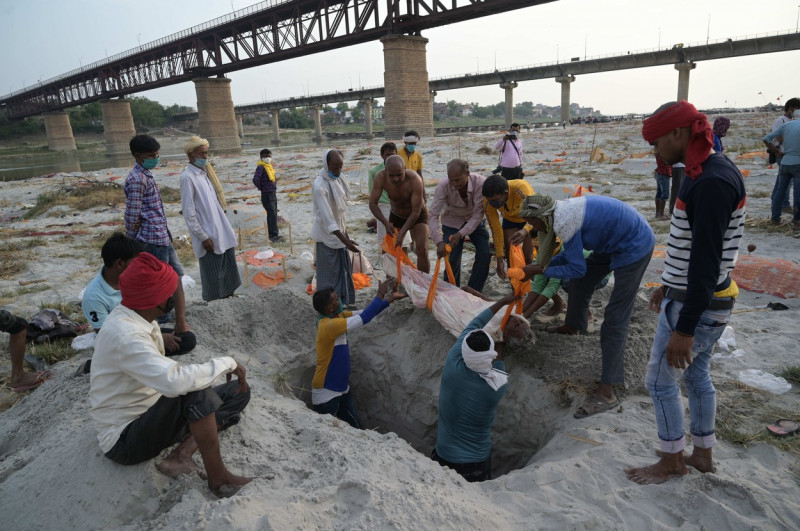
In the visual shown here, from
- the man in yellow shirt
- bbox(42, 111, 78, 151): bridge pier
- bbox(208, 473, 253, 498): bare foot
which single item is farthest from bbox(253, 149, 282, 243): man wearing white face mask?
bbox(42, 111, 78, 151): bridge pier

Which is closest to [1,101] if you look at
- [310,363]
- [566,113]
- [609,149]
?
[566,113]

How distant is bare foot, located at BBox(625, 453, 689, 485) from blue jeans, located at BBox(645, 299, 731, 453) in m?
0.05

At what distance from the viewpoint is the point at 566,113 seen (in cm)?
4788

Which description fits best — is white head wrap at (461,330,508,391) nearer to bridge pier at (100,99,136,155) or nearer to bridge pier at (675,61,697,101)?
bridge pier at (675,61,697,101)

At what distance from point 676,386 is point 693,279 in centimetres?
65

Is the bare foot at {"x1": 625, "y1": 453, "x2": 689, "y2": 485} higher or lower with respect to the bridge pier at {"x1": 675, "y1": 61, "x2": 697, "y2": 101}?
lower

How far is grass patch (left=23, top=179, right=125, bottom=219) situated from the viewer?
1327 cm

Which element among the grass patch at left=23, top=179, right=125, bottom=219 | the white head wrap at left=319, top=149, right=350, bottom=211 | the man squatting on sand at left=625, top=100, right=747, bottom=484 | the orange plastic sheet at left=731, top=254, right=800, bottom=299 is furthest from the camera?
the grass patch at left=23, top=179, right=125, bottom=219

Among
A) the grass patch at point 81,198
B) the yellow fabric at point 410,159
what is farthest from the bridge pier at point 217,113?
the yellow fabric at point 410,159

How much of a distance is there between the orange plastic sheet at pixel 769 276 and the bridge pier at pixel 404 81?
21138 millimetres

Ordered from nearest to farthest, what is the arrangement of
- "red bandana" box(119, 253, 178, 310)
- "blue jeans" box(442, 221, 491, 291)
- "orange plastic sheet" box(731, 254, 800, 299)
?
"red bandana" box(119, 253, 178, 310) → "blue jeans" box(442, 221, 491, 291) → "orange plastic sheet" box(731, 254, 800, 299)

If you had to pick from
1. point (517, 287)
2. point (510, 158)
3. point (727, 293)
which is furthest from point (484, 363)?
point (510, 158)

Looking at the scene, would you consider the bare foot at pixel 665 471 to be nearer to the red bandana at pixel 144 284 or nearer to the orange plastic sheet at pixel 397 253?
the orange plastic sheet at pixel 397 253

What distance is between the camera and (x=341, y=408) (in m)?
3.99
